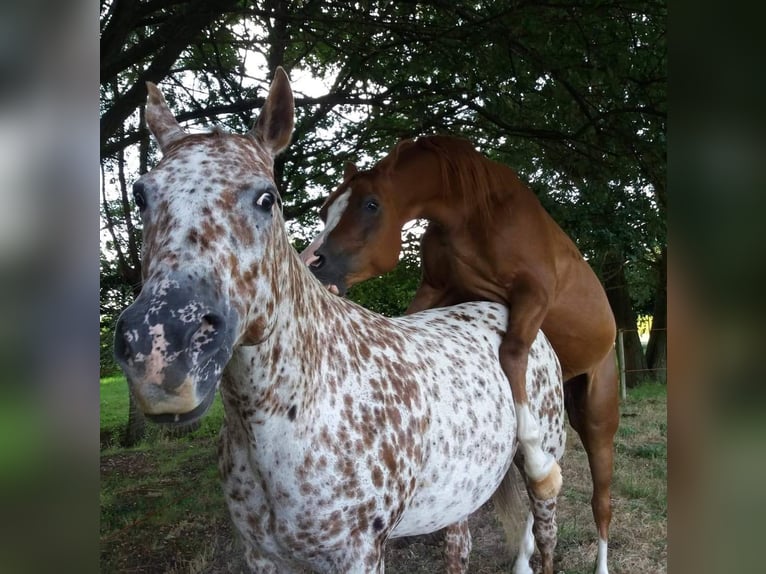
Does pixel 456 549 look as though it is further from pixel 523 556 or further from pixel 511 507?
pixel 523 556

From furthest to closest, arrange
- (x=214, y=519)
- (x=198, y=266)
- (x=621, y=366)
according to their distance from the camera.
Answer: (x=621, y=366) → (x=214, y=519) → (x=198, y=266)

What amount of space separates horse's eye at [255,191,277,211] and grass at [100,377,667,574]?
9.44 ft

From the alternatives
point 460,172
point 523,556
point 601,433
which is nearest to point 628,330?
point 601,433

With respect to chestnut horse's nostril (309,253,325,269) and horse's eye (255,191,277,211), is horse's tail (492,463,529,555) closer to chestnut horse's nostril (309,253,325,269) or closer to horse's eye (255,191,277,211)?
chestnut horse's nostril (309,253,325,269)

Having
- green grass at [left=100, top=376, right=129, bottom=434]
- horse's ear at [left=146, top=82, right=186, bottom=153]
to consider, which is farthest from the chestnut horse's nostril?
green grass at [left=100, top=376, right=129, bottom=434]

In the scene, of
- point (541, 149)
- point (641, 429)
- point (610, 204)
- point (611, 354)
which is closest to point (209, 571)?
point (611, 354)

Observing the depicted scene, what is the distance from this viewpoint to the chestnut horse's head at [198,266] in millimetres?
1115

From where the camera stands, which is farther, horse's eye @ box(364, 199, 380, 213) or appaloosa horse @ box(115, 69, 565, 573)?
horse's eye @ box(364, 199, 380, 213)

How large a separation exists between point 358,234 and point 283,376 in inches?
38.3

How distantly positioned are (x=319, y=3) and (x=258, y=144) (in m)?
2.31

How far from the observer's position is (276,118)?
166 cm

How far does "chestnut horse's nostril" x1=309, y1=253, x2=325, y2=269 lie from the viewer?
93.8 inches

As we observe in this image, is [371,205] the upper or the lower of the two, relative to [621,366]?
upper
